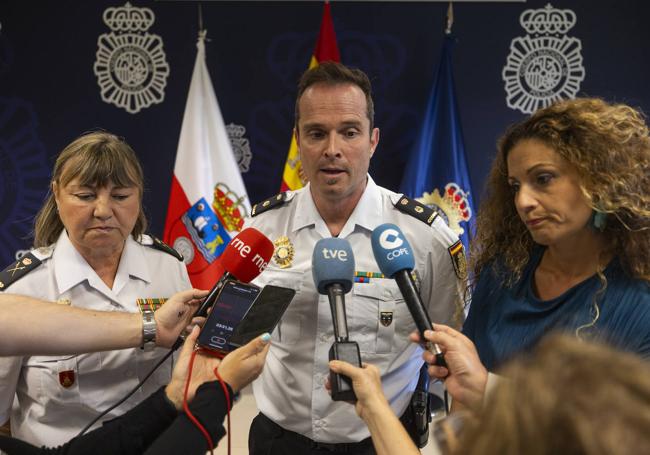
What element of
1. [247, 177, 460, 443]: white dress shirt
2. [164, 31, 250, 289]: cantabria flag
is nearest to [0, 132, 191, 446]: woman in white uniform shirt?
[247, 177, 460, 443]: white dress shirt

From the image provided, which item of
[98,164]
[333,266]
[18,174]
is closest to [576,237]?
[333,266]

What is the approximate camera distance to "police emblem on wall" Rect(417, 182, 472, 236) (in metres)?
3.44

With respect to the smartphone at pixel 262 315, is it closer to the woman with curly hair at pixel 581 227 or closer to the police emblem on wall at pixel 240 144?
the woman with curly hair at pixel 581 227

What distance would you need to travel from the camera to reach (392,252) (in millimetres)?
1373

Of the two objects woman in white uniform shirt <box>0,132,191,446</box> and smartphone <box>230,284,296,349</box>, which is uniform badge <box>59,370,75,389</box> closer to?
woman in white uniform shirt <box>0,132,191,446</box>

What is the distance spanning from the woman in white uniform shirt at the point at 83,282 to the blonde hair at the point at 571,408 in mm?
1310

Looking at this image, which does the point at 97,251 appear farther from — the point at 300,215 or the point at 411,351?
the point at 411,351

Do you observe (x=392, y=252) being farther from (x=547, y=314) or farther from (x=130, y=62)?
(x=130, y=62)

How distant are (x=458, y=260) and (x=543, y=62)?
220cm

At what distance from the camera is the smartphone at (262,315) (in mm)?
1383

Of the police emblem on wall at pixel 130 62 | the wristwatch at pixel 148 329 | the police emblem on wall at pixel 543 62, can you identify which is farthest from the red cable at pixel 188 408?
the police emblem on wall at pixel 543 62

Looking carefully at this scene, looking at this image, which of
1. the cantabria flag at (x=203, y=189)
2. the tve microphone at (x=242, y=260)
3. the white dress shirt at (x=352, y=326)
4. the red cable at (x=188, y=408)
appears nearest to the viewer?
the red cable at (x=188, y=408)

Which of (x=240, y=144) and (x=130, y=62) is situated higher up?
(x=130, y=62)

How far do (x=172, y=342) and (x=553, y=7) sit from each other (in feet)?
9.99
